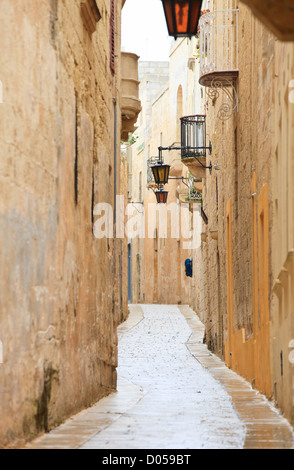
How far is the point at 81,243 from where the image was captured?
884 cm

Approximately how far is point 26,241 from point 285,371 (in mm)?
2995

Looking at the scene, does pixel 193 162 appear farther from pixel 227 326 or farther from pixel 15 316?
pixel 15 316

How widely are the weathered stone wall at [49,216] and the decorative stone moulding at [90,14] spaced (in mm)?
98

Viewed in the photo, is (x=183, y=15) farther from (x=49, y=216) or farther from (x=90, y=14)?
(x=49, y=216)

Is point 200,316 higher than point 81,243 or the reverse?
the reverse

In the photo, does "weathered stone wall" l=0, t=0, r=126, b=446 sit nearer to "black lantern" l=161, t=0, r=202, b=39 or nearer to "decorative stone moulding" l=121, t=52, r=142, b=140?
"black lantern" l=161, t=0, r=202, b=39

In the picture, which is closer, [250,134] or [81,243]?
[81,243]

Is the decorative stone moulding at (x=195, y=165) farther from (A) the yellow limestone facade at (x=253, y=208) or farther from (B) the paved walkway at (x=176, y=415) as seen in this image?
(B) the paved walkway at (x=176, y=415)

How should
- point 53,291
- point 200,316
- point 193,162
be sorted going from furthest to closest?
point 200,316, point 193,162, point 53,291

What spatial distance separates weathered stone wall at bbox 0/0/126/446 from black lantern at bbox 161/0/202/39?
929 mm

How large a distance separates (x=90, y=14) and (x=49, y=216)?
2.94 metres

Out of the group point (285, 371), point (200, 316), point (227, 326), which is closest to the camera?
point (285, 371)
